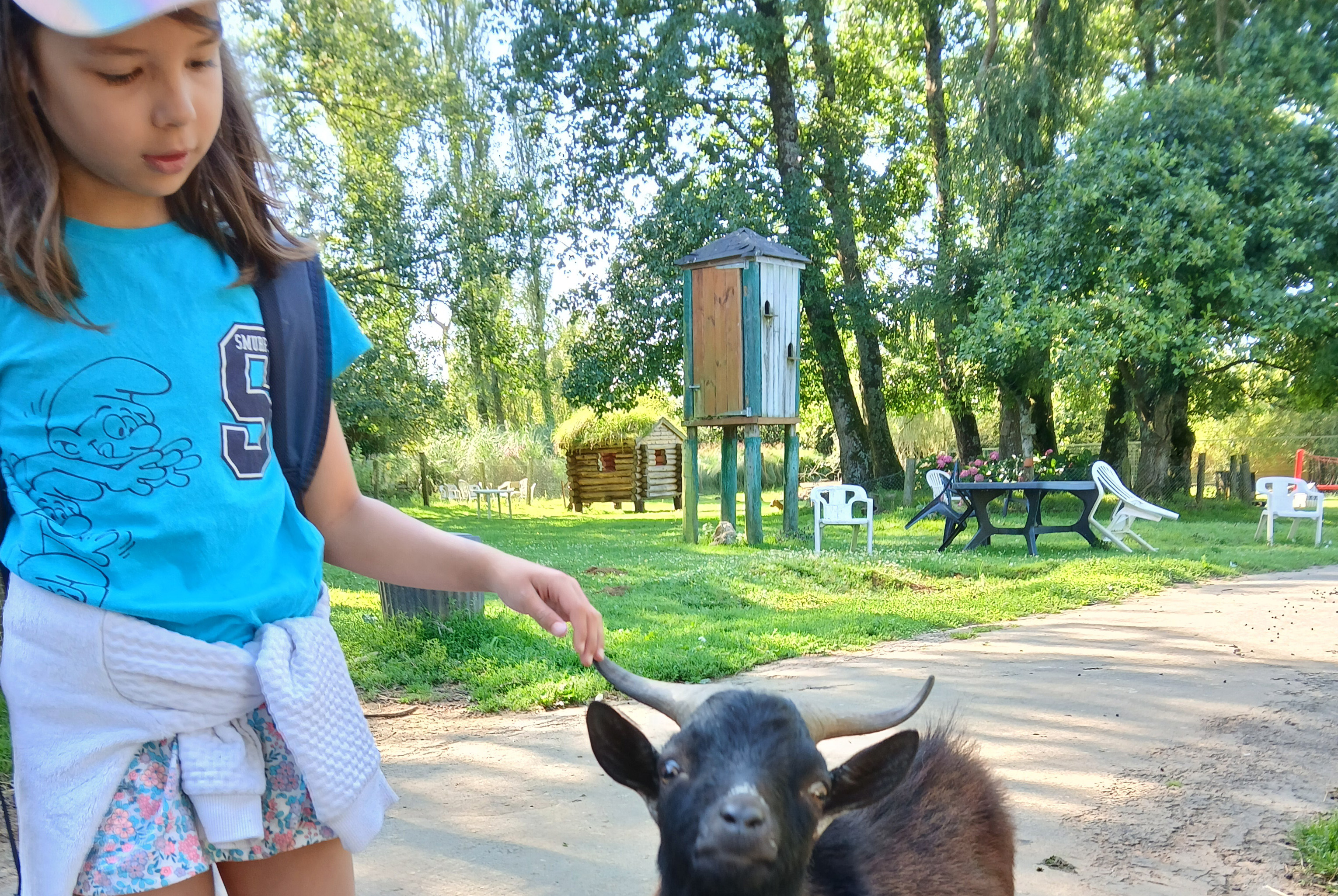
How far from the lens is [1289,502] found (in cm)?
1438

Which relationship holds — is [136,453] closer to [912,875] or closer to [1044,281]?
[912,875]

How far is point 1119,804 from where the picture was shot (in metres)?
3.73

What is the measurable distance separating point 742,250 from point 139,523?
38.6 feet

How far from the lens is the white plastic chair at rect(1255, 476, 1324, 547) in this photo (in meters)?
13.6

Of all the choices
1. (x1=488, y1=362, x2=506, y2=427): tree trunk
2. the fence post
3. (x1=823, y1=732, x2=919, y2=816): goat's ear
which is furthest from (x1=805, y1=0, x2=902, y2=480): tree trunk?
(x1=823, y1=732, x2=919, y2=816): goat's ear

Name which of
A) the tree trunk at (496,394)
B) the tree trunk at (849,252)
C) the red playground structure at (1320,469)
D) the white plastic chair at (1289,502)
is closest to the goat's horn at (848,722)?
the white plastic chair at (1289,502)

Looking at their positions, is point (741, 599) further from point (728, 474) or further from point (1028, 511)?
point (728, 474)

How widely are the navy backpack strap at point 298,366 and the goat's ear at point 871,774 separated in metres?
1.30

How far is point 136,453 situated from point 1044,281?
55.5ft

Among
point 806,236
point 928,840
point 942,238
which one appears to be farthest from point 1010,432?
point 928,840

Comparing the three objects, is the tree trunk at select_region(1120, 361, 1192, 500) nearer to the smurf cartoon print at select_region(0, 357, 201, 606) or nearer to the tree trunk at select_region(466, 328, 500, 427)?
the tree trunk at select_region(466, 328, 500, 427)

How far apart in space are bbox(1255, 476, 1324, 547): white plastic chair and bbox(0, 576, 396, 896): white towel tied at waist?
47.6 feet

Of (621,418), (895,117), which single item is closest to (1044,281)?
(895,117)

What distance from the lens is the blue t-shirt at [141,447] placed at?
134cm
